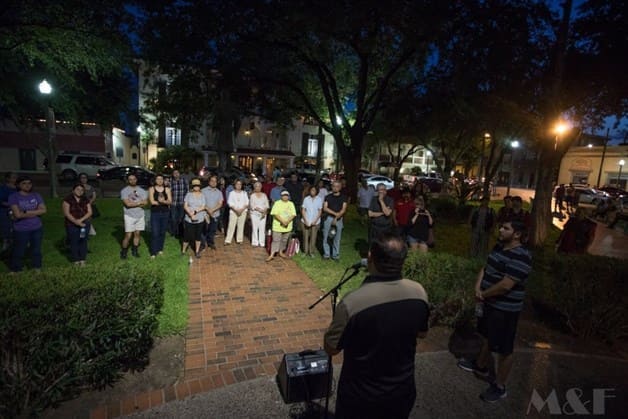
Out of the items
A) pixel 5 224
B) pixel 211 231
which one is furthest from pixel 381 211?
pixel 5 224

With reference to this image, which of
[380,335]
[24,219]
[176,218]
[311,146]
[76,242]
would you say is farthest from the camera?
[311,146]

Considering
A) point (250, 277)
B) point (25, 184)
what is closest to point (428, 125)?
point (250, 277)

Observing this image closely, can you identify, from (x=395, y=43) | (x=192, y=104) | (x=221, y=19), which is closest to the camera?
(x=221, y=19)

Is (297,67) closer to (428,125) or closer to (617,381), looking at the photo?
(428,125)

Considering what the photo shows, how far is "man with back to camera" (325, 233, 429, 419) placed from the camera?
199 cm

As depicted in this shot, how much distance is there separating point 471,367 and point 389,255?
2.99m

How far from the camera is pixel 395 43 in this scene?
14117 millimetres

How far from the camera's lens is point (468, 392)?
12.1 ft

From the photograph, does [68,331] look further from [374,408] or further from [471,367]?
[471,367]

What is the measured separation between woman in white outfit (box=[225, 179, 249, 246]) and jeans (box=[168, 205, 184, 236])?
1417 millimetres

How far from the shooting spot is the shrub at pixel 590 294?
4.83m

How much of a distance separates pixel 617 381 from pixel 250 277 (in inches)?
222

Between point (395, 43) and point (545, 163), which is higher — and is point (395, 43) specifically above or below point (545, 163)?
above

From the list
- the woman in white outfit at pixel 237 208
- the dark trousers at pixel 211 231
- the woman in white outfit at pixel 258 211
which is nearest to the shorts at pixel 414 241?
the woman in white outfit at pixel 258 211
